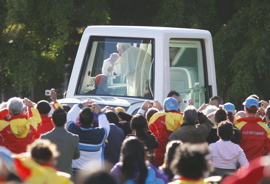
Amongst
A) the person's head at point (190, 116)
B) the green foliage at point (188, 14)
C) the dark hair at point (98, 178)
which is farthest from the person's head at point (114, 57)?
the dark hair at point (98, 178)

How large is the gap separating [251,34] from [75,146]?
34.2 feet

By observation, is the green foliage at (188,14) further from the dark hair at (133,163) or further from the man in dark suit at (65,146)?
the dark hair at (133,163)

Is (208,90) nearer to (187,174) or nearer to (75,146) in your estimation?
(75,146)

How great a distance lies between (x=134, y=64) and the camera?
1217cm

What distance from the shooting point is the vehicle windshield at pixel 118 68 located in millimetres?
12039

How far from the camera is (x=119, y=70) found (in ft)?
39.9

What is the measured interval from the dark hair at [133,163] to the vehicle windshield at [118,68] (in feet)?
19.7

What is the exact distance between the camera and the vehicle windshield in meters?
12.0

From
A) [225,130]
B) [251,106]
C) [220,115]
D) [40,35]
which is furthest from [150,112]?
[40,35]

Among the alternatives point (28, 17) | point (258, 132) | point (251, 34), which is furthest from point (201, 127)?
point (28, 17)

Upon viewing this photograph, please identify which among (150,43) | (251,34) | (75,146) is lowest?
(75,146)

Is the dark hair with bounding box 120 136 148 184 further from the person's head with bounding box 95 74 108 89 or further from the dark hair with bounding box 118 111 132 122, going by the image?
the person's head with bounding box 95 74 108 89

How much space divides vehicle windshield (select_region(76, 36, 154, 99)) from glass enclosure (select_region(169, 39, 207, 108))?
49cm

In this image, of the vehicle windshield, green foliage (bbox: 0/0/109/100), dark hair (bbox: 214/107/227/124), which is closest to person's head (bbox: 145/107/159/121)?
dark hair (bbox: 214/107/227/124)
